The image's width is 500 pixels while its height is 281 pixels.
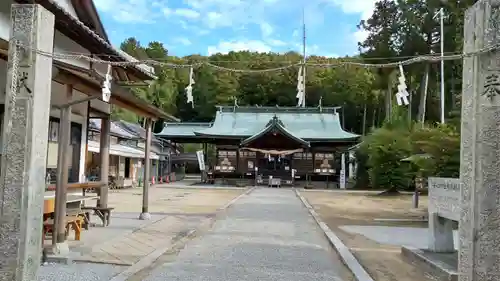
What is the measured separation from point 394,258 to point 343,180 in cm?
2754

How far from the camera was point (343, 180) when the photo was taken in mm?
36375

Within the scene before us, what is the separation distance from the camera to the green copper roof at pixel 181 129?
41.1 m

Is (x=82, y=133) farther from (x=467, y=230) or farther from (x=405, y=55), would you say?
(x=405, y=55)

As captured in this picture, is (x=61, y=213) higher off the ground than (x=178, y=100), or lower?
lower

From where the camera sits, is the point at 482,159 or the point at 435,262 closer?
the point at 482,159

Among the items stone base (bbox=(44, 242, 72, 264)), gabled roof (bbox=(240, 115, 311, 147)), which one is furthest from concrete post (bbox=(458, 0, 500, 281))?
gabled roof (bbox=(240, 115, 311, 147))

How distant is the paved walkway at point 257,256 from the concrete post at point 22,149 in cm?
206

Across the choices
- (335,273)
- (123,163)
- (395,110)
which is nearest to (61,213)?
(335,273)

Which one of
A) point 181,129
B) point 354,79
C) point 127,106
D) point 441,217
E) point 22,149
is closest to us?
point 22,149

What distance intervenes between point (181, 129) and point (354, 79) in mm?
23917

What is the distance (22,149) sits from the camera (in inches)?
212

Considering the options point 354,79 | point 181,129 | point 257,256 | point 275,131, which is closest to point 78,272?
point 257,256

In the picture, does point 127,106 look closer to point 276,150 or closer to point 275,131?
point 275,131

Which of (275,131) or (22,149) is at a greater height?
(275,131)
